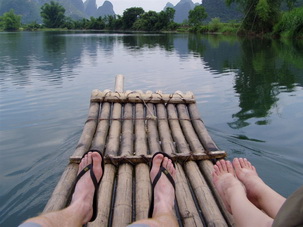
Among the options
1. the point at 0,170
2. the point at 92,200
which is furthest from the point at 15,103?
the point at 92,200

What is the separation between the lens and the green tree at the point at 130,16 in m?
90.0

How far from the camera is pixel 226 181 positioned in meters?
2.88

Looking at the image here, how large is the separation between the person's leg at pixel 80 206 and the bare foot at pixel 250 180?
4.96 feet

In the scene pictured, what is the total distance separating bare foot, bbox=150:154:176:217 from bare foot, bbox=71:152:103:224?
0.59 m

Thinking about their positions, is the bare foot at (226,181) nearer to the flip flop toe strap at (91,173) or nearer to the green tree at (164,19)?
the flip flop toe strap at (91,173)

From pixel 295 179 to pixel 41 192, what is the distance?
348cm

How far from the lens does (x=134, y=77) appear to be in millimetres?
12352

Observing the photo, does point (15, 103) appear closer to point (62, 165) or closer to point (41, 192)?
point (62, 165)

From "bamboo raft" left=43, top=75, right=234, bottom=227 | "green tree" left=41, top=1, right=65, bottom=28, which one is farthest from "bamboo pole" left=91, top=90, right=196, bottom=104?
"green tree" left=41, top=1, right=65, bottom=28

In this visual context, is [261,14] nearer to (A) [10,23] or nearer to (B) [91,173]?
(B) [91,173]

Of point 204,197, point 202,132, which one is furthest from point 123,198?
point 202,132

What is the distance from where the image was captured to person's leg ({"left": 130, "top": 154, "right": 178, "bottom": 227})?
2152mm

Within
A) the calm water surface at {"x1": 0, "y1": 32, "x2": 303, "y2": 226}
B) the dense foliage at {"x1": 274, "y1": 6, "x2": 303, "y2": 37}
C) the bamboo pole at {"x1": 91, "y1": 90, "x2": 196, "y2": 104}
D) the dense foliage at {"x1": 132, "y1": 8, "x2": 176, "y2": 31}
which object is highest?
the dense foliage at {"x1": 132, "y1": 8, "x2": 176, "y2": 31}

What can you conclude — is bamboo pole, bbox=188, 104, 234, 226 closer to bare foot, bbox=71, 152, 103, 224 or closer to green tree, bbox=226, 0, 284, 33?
bare foot, bbox=71, 152, 103, 224
